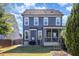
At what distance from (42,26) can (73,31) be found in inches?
22.0

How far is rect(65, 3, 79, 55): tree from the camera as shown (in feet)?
18.1

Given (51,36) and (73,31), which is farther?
(51,36)

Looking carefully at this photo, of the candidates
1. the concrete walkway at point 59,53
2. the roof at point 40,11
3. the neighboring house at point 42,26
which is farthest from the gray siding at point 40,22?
the concrete walkway at point 59,53

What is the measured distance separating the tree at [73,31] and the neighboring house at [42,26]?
0.16 meters

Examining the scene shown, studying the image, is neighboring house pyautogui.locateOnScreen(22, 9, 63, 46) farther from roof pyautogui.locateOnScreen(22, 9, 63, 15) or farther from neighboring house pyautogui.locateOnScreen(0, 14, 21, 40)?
neighboring house pyautogui.locateOnScreen(0, 14, 21, 40)

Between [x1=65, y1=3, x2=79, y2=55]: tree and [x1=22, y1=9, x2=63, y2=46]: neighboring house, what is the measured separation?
165 millimetres

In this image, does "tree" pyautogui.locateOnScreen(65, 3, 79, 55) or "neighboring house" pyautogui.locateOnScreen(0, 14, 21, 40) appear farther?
"neighboring house" pyautogui.locateOnScreen(0, 14, 21, 40)

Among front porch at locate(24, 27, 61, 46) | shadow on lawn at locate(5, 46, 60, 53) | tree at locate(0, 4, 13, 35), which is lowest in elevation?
shadow on lawn at locate(5, 46, 60, 53)

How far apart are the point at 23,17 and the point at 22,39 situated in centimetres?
39

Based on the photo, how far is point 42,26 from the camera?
18.7ft

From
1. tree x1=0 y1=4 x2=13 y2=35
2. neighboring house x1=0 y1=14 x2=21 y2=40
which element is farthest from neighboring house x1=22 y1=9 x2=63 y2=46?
tree x1=0 y1=4 x2=13 y2=35

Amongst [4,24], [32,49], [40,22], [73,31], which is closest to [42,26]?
[40,22]

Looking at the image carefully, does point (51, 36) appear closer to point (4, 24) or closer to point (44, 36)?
point (44, 36)

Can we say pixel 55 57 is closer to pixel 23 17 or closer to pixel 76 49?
pixel 76 49
